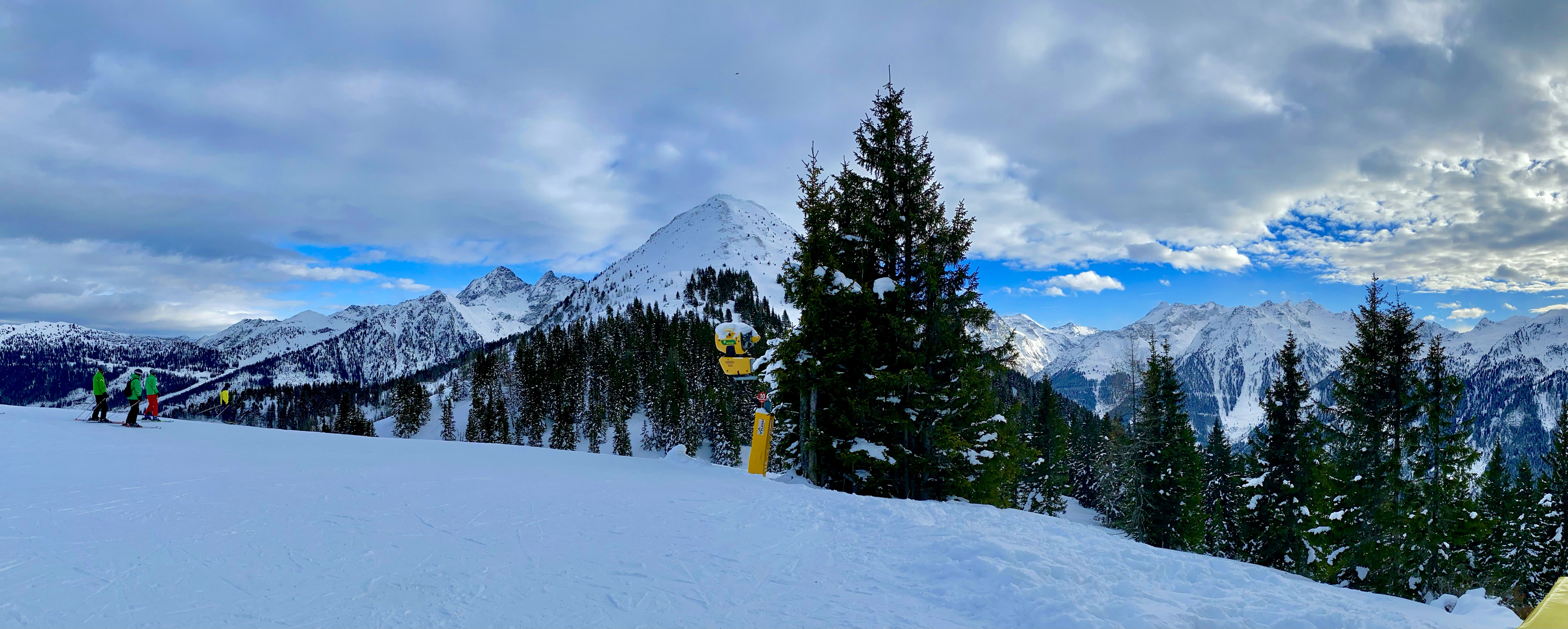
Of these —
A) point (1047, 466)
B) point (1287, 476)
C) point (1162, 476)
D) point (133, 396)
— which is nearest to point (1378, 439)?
point (1287, 476)

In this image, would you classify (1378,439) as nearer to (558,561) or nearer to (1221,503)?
(1221,503)

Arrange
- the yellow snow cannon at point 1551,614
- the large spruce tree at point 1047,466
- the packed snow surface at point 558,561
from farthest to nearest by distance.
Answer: the large spruce tree at point 1047,466 → the packed snow surface at point 558,561 → the yellow snow cannon at point 1551,614

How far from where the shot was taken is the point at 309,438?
54.3 feet

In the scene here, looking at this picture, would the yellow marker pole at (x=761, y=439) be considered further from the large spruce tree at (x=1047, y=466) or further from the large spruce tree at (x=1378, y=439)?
the large spruce tree at (x=1047, y=466)

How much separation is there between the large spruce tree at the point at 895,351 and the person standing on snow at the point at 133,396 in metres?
17.9

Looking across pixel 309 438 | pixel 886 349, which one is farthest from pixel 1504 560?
pixel 309 438

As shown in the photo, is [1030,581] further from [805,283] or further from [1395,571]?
[1395,571]

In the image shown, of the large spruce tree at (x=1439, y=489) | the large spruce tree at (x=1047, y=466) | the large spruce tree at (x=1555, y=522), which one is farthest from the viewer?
the large spruce tree at (x=1047, y=466)

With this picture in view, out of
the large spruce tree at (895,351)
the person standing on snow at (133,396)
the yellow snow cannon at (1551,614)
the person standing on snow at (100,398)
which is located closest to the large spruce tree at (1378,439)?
the large spruce tree at (895,351)

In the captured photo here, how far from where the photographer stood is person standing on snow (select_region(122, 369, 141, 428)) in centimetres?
1600

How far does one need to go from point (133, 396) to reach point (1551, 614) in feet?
85.6

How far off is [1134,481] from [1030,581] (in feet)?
77.8

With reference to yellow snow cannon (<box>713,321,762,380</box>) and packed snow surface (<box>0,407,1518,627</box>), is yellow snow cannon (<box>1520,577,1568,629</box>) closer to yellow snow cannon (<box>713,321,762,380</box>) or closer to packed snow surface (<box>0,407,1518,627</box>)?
packed snow surface (<box>0,407,1518,627</box>)

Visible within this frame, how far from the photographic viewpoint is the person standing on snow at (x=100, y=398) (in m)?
16.3
